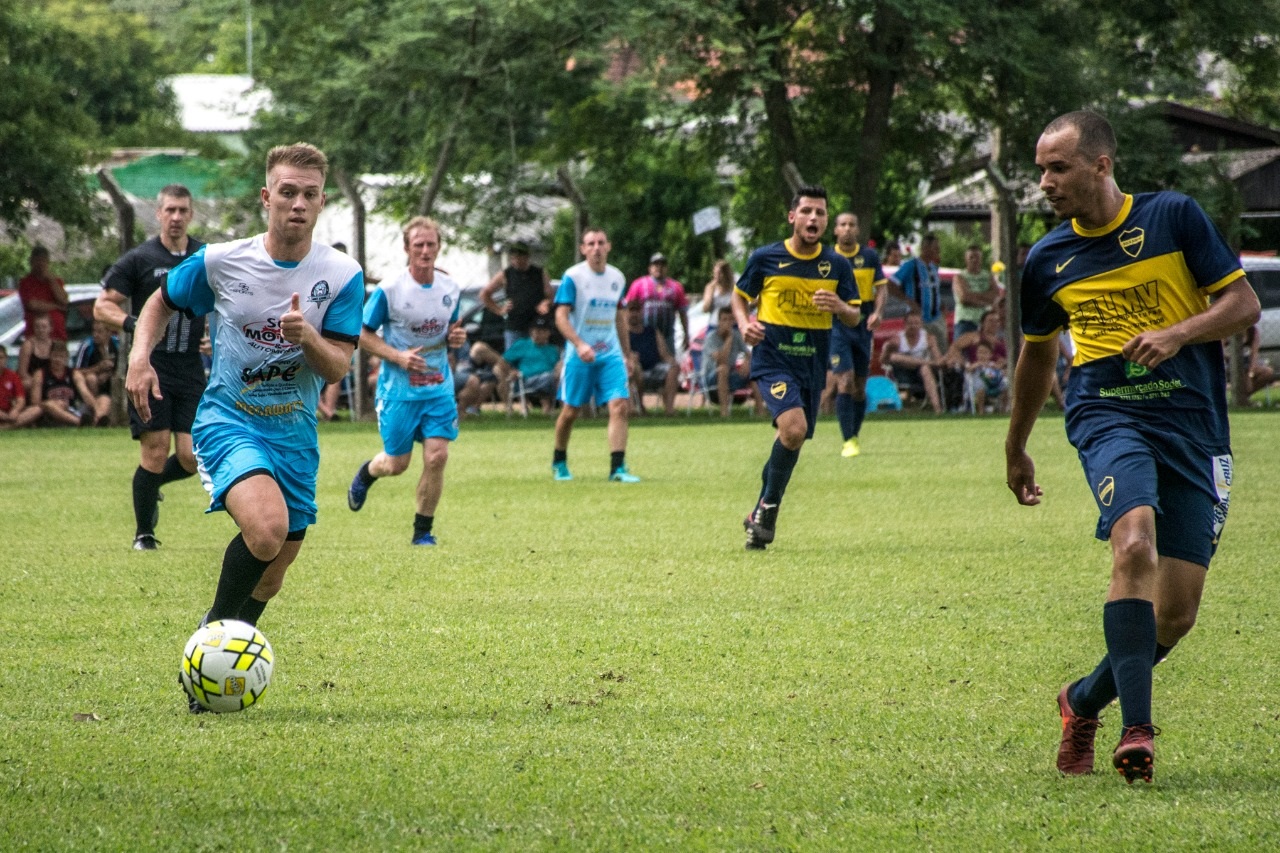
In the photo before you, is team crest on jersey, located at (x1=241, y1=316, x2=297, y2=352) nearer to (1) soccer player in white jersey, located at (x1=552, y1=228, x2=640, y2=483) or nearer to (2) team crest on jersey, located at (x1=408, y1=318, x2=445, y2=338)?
(2) team crest on jersey, located at (x1=408, y1=318, x2=445, y2=338)

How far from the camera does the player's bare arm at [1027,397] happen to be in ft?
17.7

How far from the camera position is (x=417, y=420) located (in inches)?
428

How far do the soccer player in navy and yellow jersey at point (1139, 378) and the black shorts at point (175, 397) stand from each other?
6.60 m

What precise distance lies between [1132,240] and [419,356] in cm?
623

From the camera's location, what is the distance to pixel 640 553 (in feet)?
33.0

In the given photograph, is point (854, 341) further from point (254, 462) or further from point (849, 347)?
point (254, 462)

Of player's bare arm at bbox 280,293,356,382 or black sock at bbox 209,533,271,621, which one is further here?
black sock at bbox 209,533,271,621

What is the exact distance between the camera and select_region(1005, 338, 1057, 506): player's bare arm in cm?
538

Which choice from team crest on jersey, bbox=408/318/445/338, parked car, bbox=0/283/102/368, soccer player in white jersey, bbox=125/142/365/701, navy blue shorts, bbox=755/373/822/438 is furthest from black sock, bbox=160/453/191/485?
parked car, bbox=0/283/102/368

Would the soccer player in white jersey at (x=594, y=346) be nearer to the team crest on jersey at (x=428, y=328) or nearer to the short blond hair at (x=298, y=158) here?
the team crest on jersey at (x=428, y=328)

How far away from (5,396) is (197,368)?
12524mm

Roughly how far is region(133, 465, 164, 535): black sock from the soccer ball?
496 centimetres

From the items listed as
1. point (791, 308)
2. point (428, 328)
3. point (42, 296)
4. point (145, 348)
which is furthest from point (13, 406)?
point (145, 348)

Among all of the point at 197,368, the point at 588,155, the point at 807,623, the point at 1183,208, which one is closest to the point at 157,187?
the point at 588,155
